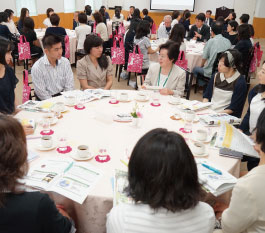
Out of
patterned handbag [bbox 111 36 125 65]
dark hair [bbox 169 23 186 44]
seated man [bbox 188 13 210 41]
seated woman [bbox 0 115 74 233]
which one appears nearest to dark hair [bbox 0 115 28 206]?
seated woman [bbox 0 115 74 233]

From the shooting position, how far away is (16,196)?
43.3 inches

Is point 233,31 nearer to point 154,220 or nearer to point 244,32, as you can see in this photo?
point 244,32

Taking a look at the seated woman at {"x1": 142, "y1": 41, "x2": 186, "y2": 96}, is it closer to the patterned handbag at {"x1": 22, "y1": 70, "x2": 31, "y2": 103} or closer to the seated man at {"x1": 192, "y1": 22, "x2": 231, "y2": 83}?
the patterned handbag at {"x1": 22, "y1": 70, "x2": 31, "y2": 103}

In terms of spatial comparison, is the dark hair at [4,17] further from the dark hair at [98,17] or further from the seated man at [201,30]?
the seated man at [201,30]

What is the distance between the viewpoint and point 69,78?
339 centimetres

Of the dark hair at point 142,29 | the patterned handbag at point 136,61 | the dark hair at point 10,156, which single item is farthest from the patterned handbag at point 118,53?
the dark hair at point 10,156

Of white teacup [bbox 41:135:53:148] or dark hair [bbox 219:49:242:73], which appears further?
dark hair [bbox 219:49:242:73]

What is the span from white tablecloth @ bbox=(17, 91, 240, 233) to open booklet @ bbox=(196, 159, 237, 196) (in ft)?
0.50

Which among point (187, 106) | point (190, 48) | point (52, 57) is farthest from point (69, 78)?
point (190, 48)

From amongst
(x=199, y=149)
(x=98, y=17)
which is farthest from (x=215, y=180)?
(x=98, y=17)

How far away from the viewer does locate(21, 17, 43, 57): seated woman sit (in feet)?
19.2

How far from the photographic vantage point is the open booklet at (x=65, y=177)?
4.90 feet

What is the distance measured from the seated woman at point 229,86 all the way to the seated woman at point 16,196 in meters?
2.28

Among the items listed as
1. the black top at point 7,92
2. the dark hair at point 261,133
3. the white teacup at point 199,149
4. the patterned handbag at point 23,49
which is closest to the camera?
the dark hair at point 261,133
